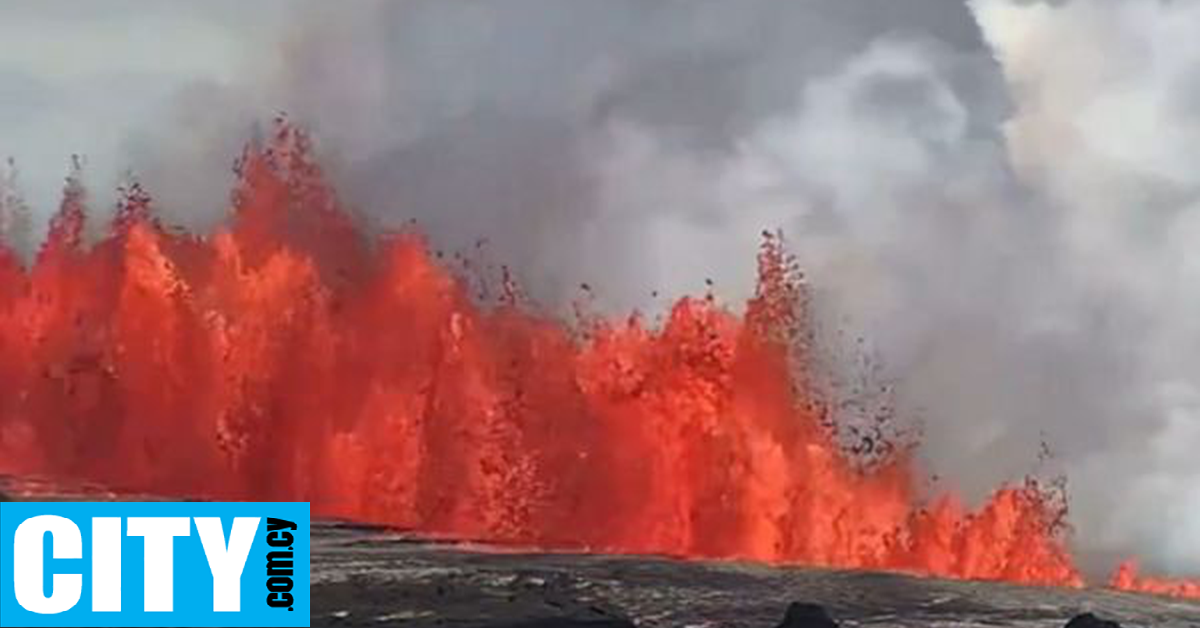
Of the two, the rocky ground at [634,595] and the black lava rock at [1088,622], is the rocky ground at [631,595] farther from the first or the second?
the black lava rock at [1088,622]

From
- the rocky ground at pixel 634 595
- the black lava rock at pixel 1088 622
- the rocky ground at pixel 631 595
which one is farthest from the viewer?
the black lava rock at pixel 1088 622

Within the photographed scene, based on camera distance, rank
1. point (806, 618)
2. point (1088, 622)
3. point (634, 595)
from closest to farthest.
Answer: point (806, 618)
point (634, 595)
point (1088, 622)

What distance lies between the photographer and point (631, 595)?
10412 centimetres

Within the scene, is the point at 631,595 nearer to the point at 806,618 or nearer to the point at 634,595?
the point at 634,595

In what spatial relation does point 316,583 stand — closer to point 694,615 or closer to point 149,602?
point 694,615

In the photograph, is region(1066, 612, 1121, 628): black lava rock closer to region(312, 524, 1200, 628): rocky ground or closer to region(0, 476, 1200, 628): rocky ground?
region(0, 476, 1200, 628): rocky ground

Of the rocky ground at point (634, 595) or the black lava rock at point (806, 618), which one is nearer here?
the black lava rock at point (806, 618)

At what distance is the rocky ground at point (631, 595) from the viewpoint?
323 feet

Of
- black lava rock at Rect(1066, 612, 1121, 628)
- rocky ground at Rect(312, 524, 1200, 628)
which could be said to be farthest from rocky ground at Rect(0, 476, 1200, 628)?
black lava rock at Rect(1066, 612, 1121, 628)

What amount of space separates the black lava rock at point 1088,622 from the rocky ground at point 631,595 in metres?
2.22

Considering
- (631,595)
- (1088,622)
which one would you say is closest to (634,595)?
(631,595)

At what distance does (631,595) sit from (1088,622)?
28.0 metres

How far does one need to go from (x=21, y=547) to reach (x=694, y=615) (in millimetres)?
45107

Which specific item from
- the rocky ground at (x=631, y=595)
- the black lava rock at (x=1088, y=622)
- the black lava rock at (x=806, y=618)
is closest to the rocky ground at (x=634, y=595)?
the rocky ground at (x=631, y=595)
